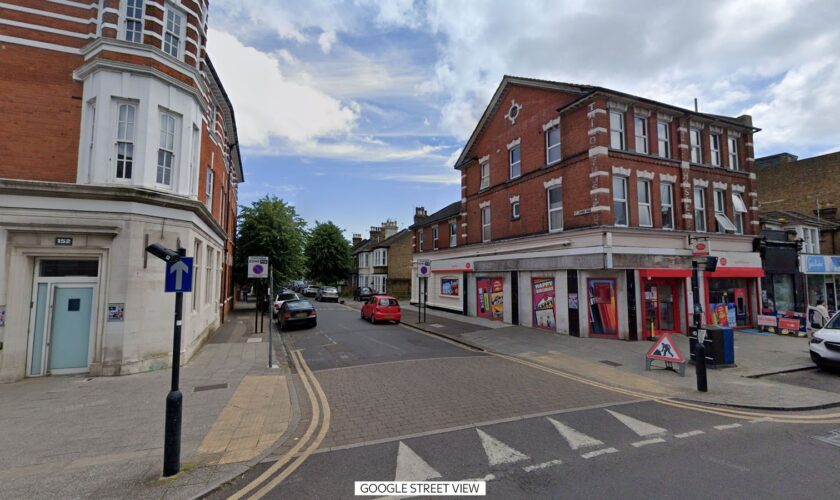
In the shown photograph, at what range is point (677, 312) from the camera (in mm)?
15344

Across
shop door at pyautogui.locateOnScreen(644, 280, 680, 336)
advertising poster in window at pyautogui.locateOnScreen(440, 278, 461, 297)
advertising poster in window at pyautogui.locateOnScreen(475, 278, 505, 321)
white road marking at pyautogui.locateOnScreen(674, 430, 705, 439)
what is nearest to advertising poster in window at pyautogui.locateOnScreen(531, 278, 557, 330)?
advertising poster in window at pyautogui.locateOnScreen(475, 278, 505, 321)

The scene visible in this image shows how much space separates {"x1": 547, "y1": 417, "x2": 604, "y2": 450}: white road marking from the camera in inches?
208

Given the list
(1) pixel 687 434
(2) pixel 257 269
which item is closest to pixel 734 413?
(1) pixel 687 434

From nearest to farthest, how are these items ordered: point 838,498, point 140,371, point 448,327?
point 838,498, point 140,371, point 448,327

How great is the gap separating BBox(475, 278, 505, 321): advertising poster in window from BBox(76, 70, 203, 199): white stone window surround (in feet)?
51.1

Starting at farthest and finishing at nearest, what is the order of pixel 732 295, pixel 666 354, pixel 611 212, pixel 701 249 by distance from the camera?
pixel 732 295 → pixel 611 212 → pixel 666 354 → pixel 701 249

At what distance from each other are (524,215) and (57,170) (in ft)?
56.5

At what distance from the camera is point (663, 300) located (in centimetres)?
1529

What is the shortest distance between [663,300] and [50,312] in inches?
809

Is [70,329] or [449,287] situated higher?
[449,287]

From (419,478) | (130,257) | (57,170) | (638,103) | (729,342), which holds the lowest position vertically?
(419,478)

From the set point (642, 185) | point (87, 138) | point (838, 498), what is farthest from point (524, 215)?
point (87, 138)

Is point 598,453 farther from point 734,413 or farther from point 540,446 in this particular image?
point 734,413

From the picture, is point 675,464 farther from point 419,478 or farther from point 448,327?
point 448,327
